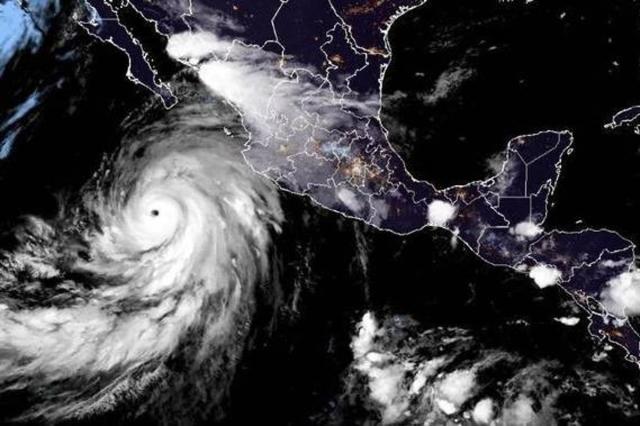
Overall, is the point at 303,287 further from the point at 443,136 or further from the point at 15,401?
the point at 15,401

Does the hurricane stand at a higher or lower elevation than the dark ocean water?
lower

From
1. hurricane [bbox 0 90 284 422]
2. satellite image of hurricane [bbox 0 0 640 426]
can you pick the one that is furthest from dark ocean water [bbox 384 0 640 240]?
hurricane [bbox 0 90 284 422]

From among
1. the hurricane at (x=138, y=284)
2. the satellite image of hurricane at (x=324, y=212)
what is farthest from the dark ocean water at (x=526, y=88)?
the hurricane at (x=138, y=284)

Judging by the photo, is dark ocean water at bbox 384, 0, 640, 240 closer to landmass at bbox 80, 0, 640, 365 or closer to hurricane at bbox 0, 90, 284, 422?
landmass at bbox 80, 0, 640, 365

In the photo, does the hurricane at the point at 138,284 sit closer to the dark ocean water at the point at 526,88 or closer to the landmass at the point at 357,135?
the landmass at the point at 357,135

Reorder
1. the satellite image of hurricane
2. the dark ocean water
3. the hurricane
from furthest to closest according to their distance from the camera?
1. the hurricane
2. the satellite image of hurricane
3. the dark ocean water

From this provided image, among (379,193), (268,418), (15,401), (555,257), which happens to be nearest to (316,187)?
(379,193)
